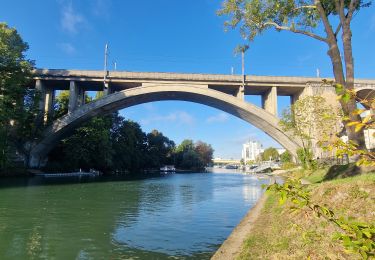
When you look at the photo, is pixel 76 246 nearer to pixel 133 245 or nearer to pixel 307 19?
pixel 133 245

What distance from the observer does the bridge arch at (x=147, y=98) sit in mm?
42812

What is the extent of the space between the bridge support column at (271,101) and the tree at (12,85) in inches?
1231

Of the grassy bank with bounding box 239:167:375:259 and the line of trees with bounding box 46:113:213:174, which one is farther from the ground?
the line of trees with bounding box 46:113:213:174

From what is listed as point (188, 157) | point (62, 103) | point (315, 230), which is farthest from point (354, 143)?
point (188, 157)

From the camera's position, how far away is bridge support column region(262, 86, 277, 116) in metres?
44.1

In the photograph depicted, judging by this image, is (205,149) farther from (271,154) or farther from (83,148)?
(83,148)

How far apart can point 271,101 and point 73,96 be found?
27.6m

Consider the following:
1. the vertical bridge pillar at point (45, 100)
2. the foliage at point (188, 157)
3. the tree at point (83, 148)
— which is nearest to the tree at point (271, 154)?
the foliage at point (188, 157)

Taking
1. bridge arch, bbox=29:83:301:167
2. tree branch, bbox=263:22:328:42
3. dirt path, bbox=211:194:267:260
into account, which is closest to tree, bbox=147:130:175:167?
bridge arch, bbox=29:83:301:167

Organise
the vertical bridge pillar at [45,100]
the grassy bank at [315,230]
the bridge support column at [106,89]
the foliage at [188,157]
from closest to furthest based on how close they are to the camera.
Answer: the grassy bank at [315,230] → the vertical bridge pillar at [45,100] → the bridge support column at [106,89] → the foliage at [188,157]

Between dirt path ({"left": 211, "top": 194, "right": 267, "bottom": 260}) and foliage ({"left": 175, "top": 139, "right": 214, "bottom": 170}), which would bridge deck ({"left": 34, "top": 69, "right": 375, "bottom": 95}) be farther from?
foliage ({"left": 175, "top": 139, "right": 214, "bottom": 170})

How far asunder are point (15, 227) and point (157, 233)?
4.72m

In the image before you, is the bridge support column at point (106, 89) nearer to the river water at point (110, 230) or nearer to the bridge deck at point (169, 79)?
the bridge deck at point (169, 79)

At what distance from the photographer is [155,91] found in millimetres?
43281
